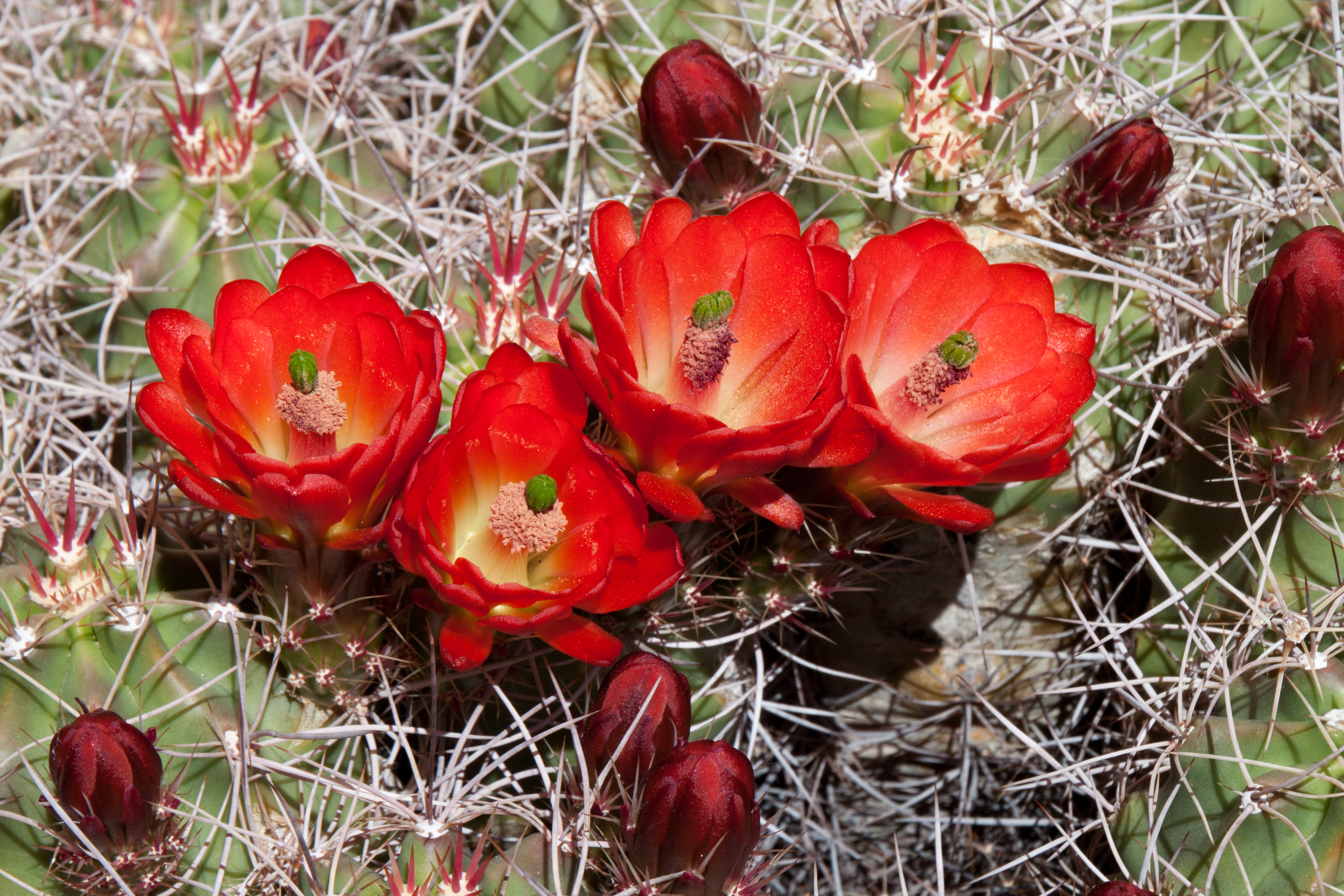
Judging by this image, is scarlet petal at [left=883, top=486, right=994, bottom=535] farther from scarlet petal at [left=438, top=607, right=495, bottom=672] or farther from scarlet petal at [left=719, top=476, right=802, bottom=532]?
scarlet petal at [left=438, top=607, right=495, bottom=672]

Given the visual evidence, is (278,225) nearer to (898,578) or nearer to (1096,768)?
(898,578)

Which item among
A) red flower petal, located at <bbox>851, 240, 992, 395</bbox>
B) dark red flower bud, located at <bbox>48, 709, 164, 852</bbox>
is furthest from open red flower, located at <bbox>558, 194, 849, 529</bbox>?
dark red flower bud, located at <bbox>48, 709, 164, 852</bbox>

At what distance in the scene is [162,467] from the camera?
5.20ft

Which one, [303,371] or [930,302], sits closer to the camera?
[303,371]

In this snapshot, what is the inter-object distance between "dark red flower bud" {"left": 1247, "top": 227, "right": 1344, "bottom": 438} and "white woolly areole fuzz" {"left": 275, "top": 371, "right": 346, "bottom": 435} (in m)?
1.05

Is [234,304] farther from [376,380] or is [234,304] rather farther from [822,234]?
[822,234]

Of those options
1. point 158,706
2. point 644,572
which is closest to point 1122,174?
point 644,572

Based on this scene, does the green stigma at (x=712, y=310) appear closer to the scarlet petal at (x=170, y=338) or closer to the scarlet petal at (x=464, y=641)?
the scarlet petal at (x=464, y=641)

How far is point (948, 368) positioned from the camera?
1141 mm

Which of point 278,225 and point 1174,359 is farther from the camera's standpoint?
point 278,225

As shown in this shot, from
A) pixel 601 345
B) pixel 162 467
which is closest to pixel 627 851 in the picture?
pixel 601 345

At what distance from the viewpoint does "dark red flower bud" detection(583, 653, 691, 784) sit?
1104 mm

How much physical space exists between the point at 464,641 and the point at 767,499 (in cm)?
34

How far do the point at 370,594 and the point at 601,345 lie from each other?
44 centimetres
